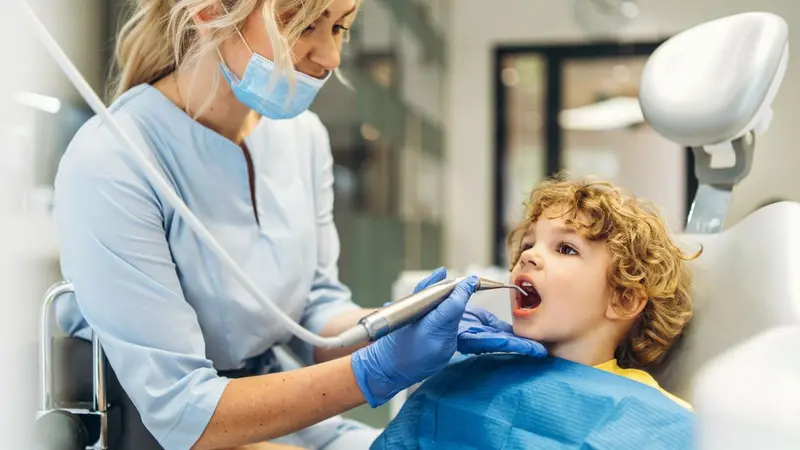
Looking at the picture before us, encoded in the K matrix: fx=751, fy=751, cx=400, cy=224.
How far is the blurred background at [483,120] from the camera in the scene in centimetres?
310

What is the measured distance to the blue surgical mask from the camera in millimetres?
1099

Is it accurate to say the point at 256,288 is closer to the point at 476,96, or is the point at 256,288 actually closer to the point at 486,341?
the point at 486,341

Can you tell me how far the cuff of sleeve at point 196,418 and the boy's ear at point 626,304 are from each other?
0.59m

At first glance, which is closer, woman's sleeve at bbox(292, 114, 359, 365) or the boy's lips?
the boy's lips

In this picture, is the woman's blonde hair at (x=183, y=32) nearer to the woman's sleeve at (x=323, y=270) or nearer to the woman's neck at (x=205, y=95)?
the woman's neck at (x=205, y=95)

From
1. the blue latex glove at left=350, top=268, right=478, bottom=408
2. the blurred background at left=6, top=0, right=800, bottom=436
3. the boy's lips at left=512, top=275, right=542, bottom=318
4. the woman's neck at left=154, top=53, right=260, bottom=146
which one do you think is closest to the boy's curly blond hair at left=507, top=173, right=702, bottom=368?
the boy's lips at left=512, top=275, right=542, bottom=318

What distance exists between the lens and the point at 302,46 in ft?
3.73

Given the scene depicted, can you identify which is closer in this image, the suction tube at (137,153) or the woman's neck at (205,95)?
the suction tube at (137,153)

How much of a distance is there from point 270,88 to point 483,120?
15.8ft

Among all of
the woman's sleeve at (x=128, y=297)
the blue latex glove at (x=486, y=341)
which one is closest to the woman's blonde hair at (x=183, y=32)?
the woman's sleeve at (x=128, y=297)

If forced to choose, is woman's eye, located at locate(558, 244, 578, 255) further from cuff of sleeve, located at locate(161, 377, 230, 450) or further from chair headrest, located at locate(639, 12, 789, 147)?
cuff of sleeve, located at locate(161, 377, 230, 450)

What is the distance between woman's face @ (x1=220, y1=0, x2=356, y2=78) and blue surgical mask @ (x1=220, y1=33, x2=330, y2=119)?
1 centimetres

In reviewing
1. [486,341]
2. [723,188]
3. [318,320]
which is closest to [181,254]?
[318,320]

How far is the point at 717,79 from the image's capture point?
3.87 ft
